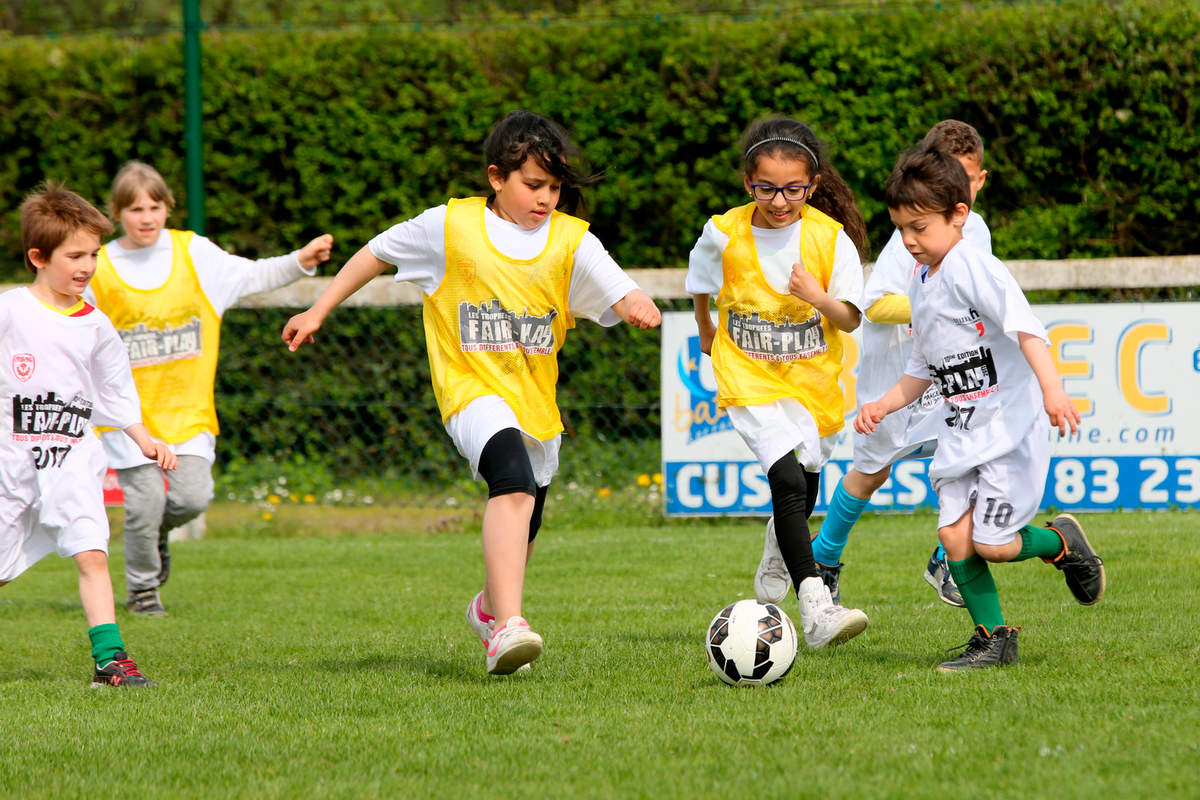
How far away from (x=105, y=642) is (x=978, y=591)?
294 cm

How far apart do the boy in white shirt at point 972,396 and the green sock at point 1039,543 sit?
0.5 inches

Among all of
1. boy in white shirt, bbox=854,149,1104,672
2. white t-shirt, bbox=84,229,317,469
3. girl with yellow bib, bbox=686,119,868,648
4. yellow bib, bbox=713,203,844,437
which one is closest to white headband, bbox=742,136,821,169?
girl with yellow bib, bbox=686,119,868,648

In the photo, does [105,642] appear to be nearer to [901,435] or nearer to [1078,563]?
[901,435]

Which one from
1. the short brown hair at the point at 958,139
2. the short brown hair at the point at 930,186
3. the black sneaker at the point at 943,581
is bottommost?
the black sneaker at the point at 943,581

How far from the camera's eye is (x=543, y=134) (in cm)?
475

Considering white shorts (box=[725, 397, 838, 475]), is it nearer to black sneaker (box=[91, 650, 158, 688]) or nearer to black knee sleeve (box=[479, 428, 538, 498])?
black knee sleeve (box=[479, 428, 538, 498])

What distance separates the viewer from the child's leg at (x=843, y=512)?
5.64 meters

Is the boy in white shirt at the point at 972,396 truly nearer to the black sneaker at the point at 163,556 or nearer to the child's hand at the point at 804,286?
the child's hand at the point at 804,286

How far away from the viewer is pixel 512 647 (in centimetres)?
429

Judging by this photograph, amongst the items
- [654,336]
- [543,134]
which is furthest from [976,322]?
[654,336]

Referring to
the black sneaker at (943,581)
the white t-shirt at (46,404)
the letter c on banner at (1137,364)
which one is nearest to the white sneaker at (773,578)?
the black sneaker at (943,581)

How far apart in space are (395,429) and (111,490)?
2.02 meters

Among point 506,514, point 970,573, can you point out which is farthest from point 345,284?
point 970,573

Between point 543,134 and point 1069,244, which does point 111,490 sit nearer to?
point 543,134
